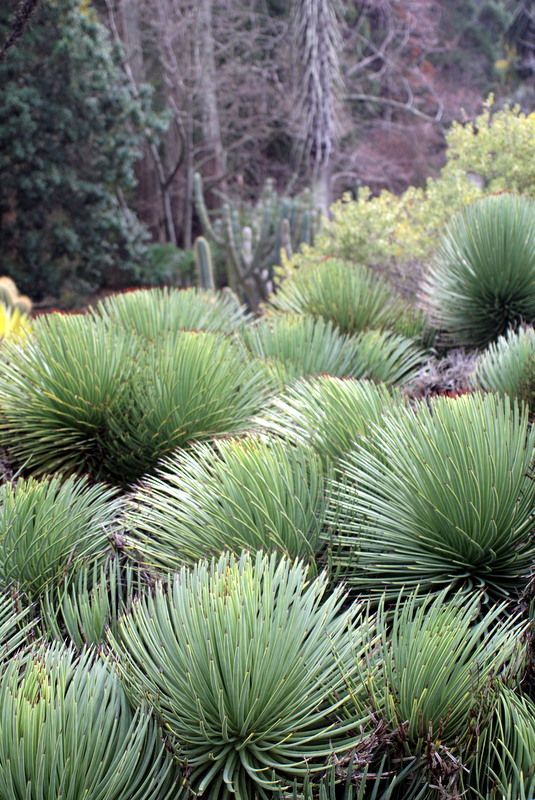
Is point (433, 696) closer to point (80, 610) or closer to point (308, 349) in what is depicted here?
point (80, 610)

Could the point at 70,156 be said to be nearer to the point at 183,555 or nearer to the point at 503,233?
the point at 503,233

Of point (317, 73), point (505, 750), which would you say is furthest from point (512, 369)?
point (317, 73)

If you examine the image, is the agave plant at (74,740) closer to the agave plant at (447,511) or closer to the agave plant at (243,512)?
the agave plant at (243,512)

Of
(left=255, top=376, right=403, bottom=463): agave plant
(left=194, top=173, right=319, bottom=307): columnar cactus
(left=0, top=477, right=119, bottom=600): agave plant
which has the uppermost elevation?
(left=255, top=376, right=403, bottom=463): agave plant

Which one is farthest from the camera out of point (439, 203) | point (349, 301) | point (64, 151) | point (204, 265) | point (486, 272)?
point (64, 151)

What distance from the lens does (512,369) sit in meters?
3.66

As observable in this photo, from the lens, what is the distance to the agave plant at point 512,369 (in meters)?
3.49

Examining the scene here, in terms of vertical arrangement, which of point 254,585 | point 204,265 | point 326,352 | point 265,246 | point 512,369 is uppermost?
point 254,585

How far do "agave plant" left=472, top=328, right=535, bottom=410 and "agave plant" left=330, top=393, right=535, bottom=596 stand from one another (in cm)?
94

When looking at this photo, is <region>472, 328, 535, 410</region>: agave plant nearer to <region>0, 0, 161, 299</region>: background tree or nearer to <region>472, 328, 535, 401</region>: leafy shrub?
<region>472, 328, 535, 401</region>: leafy shrub

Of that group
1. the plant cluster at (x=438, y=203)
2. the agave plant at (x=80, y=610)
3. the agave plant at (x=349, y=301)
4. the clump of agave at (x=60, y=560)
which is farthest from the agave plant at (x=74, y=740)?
the plant cluster at (x=438, y=203)

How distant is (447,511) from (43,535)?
132 centimetres

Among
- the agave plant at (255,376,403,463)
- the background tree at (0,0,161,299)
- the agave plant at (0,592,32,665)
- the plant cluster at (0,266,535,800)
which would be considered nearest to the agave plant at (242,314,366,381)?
the plant cluster at (0,266,535,800)

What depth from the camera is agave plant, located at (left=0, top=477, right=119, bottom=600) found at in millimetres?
2553
